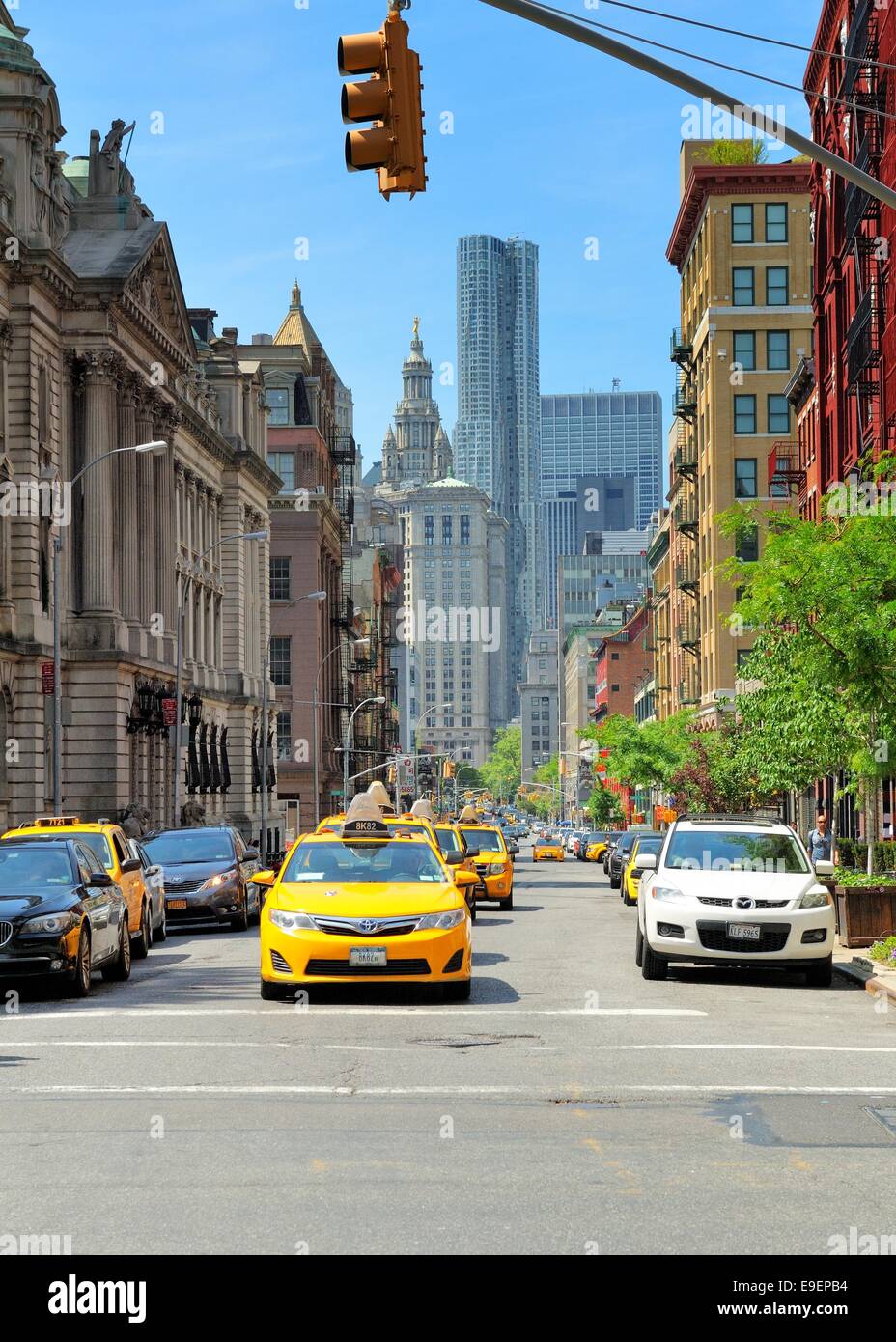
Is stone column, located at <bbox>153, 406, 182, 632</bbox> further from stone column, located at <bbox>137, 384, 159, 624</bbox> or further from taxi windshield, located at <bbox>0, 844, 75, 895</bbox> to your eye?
taxi windshield, located at <bbox>0, 844, 75, 895</bbox>

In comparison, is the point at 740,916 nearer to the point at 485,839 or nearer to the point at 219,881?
the point at 219,881

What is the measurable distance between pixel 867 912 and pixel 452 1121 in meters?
14.5

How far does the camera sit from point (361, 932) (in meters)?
16.2

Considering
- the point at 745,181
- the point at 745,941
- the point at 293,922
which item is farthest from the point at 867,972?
the point at 745,181

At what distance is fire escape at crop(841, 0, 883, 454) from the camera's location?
44.8 meters

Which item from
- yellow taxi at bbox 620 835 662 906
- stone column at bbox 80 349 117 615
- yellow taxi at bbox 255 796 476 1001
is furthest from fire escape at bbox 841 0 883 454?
yellow taxi at bbox 255 796 476 1001

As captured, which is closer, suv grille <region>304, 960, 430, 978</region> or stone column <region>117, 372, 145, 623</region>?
suv grille <region>304, 960, 430, 978</region>

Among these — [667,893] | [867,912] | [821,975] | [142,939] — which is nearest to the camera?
[667,893]

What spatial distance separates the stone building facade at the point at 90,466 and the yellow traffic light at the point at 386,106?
98.1 ft

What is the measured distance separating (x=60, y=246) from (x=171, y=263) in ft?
24.3

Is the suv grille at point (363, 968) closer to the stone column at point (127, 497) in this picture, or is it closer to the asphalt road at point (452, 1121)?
the asphalt road at point (452, 1121)

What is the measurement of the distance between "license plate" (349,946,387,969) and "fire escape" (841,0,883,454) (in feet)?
98.8
